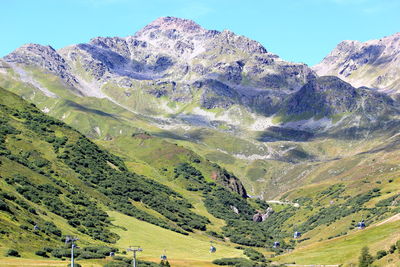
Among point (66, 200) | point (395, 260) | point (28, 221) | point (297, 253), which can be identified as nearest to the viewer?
point (395, 260)

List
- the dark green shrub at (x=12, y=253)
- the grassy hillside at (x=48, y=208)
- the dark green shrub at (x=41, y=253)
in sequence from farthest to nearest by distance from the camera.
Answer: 1. the grassy hillside at (x=48, y=208)
2. the dark green shrub at (x=41, y=253)
3. the dark green shrub at (x=12, y=253)

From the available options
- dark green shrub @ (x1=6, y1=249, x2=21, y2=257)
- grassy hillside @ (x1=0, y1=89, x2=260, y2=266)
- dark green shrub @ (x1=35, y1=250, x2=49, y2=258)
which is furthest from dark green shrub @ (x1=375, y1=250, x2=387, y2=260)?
dark green shrub @ (x1=6, y1=249, x2=21, y2=257)

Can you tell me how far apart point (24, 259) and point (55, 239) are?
28831mm

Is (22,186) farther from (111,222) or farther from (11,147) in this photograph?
(11,147)

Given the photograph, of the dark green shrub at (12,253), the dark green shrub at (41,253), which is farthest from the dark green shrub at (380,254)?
the dark green shrub at (12,253)

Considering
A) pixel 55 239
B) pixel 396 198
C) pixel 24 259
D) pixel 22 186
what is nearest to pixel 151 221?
pixel 22 186

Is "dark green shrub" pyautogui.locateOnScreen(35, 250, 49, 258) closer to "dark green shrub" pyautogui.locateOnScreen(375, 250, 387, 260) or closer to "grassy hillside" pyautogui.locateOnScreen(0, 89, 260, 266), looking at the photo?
"grassy hillside" pyautogui.locateOnScreen(0, 89, 260, 266)

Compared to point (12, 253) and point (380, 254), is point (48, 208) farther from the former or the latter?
point (380, 254)

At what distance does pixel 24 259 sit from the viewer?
95750 mm

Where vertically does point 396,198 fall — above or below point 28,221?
above

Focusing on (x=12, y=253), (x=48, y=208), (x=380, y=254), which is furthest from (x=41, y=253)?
(x=380, y=254)

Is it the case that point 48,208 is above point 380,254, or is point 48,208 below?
above

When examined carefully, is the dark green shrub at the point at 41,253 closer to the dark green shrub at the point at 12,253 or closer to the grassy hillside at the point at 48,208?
the grassy hillside at the point at 48,208

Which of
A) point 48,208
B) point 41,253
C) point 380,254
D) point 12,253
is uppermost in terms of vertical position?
point 48,208
